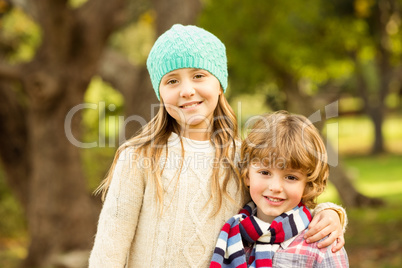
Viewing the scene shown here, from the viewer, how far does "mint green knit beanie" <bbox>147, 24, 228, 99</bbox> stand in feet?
6.77

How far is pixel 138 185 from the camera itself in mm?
2055

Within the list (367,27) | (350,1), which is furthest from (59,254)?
(367,27)

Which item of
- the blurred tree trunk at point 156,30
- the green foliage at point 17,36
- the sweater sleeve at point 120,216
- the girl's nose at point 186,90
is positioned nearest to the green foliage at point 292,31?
the blurred tree trunk at point 156,30

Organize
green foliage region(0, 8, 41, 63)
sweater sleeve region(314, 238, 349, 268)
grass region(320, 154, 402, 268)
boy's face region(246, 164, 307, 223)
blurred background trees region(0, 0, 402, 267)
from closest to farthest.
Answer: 1. sweater sleeve region(314, 238, 349, 268)
2. boy's face region(246, 164, 307, 223)
3. blurred background trees region(0, 0, 402, 267)
4. grass region(320, 154, 402, 268)
5. green foliage region(0, 8, 41, 63)

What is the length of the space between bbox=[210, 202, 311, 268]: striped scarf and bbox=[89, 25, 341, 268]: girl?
79mm

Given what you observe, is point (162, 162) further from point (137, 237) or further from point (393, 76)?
point (393, 76)

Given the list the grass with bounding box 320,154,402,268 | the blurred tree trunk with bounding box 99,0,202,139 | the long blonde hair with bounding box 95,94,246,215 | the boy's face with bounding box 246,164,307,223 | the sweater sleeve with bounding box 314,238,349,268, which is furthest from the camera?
the grass with bounding box 320,154,402,268

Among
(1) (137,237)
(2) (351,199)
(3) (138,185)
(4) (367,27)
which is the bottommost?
(1) (137,237)

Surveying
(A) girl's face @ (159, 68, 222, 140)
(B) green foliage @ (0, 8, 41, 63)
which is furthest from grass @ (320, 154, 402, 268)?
(B) green foliage @ (0, 8, 41, 63)

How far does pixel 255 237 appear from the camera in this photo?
1962 millimetres

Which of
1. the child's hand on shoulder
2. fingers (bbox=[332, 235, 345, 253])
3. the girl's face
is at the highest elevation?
the girl's face

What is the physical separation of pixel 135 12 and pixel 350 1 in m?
4.07

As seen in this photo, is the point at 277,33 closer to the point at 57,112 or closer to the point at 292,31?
the point at 292,31

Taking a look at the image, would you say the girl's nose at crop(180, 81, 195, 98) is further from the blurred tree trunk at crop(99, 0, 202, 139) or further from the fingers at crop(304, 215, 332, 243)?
the blurred tree trunk at crop(99, 0, 202, 139)
